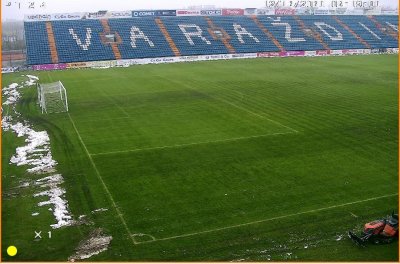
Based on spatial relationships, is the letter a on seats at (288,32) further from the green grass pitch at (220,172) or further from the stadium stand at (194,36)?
the green grass pitch at (220,172)

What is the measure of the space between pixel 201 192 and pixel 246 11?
267 feet

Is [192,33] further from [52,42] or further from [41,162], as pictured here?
[41,162]

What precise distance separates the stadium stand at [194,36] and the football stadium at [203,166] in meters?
15.6

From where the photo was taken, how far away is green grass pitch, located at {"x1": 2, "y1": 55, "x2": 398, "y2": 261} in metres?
15.2

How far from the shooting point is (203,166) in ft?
73.8

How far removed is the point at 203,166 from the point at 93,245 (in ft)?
27.7

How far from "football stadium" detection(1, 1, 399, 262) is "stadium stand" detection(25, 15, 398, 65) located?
15.6 m

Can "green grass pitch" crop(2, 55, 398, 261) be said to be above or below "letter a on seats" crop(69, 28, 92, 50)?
below

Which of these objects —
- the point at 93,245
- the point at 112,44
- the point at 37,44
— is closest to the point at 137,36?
the point at 112,44

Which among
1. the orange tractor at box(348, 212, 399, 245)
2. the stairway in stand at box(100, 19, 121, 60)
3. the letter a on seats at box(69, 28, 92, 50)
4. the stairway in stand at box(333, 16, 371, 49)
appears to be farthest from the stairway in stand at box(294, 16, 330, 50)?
the orange tractor at box(348, 212, 399, 245)

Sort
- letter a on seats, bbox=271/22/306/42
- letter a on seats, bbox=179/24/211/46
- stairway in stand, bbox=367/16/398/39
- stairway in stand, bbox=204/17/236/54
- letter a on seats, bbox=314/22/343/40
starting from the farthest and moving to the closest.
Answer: stairway in stand, bbox=367/16/398/39, letter a on seats, bbox=314/22/343/40, letter a on seats, bbox=271/22/306/42, letter a on seats, bbox=179/24/211/46, stairway in stand, bbox=204/17/236/54

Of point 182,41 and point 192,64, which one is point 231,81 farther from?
point 182,41

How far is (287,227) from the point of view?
16109mm

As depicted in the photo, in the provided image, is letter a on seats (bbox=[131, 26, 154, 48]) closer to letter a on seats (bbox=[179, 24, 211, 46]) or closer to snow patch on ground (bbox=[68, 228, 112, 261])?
letter a on seats (bbox=[179, 24, 211, 46])
